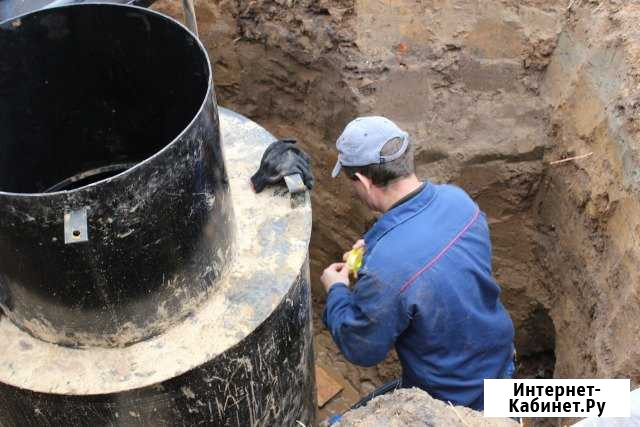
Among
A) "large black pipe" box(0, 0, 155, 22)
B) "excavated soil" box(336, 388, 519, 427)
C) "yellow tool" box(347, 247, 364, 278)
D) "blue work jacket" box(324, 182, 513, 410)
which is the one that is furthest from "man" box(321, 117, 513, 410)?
"large black pipe" box(0, 0, 155, 22)

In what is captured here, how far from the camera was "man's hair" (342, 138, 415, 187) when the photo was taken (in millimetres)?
2691

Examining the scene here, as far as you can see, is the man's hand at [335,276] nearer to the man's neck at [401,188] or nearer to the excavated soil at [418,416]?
the man's neck at [401,188]

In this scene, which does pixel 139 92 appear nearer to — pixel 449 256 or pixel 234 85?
pixel 449 256

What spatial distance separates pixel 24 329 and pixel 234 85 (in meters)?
2.69

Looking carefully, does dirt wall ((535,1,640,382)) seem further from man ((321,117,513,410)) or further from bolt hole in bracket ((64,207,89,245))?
bolt hole in bracket ((64,207,89,245))

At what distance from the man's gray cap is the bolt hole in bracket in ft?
3.70

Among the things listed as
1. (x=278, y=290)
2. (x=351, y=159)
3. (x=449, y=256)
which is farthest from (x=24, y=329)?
(x=449, y=256)

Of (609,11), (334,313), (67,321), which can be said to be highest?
(609,11)

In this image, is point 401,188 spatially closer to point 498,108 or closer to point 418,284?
point 418,284

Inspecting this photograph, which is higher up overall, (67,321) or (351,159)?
(351,159)

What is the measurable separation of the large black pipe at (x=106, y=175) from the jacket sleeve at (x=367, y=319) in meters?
0.57

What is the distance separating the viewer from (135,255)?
212 cm

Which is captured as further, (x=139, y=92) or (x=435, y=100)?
(x=435, y=100)

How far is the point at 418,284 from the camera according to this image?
2576 mm
